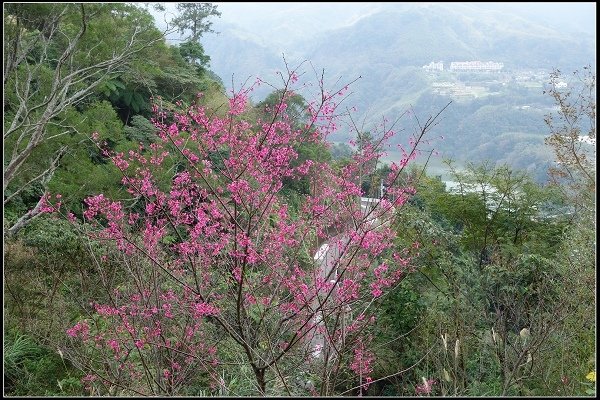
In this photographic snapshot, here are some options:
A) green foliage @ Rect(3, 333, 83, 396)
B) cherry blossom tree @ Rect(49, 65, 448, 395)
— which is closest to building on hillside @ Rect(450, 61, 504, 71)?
cherry blossom tree @ Rect(49, 65, 448, 395)

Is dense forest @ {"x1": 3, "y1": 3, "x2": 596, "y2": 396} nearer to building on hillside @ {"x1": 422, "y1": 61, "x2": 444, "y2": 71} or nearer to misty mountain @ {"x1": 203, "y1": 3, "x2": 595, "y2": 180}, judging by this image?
misty mountain @ {"x1": 203, "y1": 3, "x2": 595, "y2": 180}

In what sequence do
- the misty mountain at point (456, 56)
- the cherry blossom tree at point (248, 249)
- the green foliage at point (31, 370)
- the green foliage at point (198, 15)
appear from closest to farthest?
the cherry blossom tree at point (248, 249) → the green foliage at point (31, 370) → the misty mountain at point (456, 56) → the green foliage at point (198, 15)

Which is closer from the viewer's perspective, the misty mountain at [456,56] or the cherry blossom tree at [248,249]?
the cherry blossom tree at [248,249]

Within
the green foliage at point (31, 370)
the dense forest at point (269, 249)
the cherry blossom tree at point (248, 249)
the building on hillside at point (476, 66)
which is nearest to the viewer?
the cherry blossom tree at point (248, 249)

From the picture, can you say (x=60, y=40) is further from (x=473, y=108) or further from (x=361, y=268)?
(x=473, y=108)

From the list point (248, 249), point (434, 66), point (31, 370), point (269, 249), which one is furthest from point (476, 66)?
point (31, 370)

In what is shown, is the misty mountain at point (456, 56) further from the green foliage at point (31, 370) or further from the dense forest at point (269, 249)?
the green foliage at point (31, 370)

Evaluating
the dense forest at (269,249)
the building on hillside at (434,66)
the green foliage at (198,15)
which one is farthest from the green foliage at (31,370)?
the green foliage at (198,15)

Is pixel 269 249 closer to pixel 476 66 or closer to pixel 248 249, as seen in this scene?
pixel 248 249
